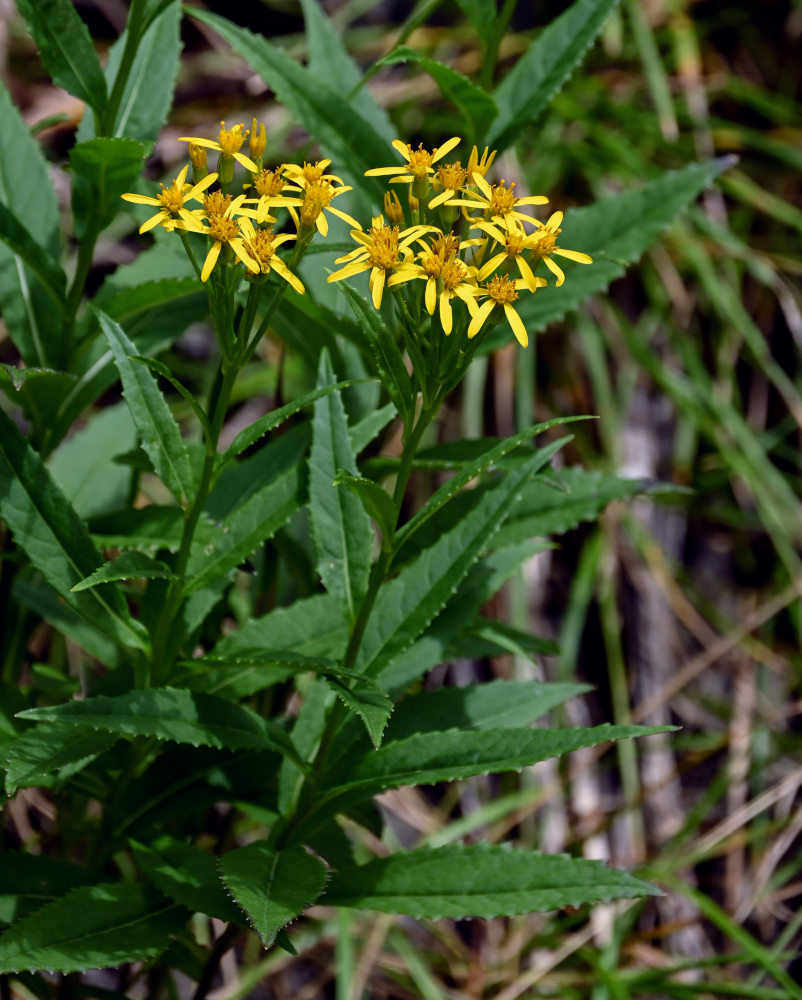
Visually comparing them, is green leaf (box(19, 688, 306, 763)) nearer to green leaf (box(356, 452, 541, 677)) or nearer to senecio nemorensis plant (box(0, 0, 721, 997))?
senecio nemorensis plant (box(0, 0, 721, 997))

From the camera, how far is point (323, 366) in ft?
4.35

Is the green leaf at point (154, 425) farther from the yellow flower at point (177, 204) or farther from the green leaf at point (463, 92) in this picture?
the green leaf at point (463, 92)

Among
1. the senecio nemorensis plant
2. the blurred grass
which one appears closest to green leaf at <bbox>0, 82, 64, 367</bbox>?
the senecio nemorensis plant

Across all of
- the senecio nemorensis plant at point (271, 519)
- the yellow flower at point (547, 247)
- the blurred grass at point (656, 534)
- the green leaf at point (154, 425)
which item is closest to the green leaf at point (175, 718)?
the senecio nemorensis plant at point (271, 519)

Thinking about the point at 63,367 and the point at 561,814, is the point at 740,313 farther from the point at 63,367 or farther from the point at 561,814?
the point at 63,367

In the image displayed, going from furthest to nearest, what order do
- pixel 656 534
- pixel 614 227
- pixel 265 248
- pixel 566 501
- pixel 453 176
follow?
pixel 656 534, pixel 614 227, pixel 566 501, pixel 453 176, pixel 265 248

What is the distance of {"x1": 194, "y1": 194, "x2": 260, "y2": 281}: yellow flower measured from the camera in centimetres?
106

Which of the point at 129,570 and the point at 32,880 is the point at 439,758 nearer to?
the point at 129,570

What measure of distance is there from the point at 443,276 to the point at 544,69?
688mm

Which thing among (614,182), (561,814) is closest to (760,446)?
(614,182)

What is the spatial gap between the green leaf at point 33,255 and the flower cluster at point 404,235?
27cm

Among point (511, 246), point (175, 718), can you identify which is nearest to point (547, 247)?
point (511, 246)

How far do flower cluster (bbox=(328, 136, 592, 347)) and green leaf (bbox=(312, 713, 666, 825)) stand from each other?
0.45 metres

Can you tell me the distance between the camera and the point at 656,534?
294 cm
